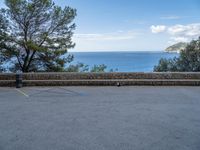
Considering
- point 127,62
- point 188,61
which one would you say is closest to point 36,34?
point 188,61

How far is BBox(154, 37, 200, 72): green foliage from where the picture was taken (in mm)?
18656

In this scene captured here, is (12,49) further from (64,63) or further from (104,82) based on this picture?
(104,82)

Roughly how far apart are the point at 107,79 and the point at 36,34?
6436 mm

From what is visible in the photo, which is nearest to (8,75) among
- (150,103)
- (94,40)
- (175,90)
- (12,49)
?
(12,49)

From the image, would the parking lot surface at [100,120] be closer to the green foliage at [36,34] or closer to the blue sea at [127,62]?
the green foliage at [36,34]

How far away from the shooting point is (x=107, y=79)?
10852 mm

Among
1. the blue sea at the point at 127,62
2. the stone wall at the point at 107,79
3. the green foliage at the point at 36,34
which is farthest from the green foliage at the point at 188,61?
the green foliage at the point at 36,34

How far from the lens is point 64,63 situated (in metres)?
14.7

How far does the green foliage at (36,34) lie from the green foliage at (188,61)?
10.2m

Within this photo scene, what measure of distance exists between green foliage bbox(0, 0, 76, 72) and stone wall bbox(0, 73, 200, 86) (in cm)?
338

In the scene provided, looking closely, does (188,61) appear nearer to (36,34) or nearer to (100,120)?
(36,34)

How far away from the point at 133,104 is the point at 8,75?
22.3 ft

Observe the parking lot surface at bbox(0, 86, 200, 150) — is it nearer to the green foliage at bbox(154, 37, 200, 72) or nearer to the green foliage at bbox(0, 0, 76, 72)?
the green foliage at bbox(0, 0, 76, 72)

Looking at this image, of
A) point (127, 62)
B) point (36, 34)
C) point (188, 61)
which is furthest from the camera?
point (127, 62)
